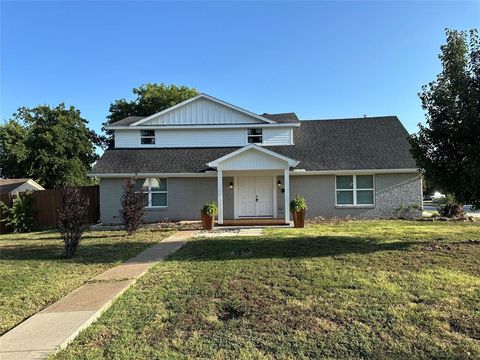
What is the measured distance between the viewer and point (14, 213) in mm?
18000

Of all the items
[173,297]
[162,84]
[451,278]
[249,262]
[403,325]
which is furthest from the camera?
[162,84]

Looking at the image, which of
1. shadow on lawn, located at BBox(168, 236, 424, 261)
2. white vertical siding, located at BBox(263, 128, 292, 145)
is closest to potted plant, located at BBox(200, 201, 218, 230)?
shadow on lawn, located at BBox(168, 236, 424, 261)

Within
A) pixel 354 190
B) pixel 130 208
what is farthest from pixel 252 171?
pixel 130 208

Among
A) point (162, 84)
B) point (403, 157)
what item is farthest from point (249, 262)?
point (162, 84)

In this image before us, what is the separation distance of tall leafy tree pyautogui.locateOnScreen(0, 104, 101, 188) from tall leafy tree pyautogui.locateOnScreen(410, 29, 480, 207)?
114 ft

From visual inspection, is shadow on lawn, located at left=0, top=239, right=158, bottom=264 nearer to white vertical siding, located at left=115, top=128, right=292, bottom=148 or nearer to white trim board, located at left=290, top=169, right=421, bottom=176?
white trim board, located at left=290, top=169, right=421, bottom=176

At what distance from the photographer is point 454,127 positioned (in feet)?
32.9

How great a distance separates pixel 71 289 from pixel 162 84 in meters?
41.2

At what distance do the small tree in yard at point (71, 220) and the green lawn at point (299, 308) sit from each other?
271 cm

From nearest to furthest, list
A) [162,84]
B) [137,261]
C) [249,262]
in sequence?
[249,262]
[137,261]
[162,84]

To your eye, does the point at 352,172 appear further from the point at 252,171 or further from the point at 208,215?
the point at 208,215

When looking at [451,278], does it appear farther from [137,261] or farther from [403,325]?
[137,261]

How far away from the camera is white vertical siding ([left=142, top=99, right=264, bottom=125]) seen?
21.2 metres

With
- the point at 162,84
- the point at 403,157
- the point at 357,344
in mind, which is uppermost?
the point at 162,84
